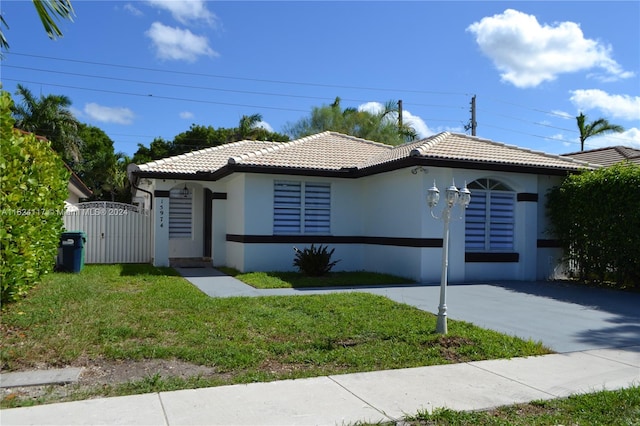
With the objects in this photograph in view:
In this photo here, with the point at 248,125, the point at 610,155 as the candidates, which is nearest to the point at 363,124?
the point at 248,125

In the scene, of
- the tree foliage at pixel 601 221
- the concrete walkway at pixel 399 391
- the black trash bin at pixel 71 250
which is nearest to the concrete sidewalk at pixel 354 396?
the concrete walkway at pixel 399 391

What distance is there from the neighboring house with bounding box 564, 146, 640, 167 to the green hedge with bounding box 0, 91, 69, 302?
17.8 metres

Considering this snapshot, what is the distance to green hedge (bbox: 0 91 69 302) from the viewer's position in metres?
7.47

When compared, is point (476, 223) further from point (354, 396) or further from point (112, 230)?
point (112, 230)

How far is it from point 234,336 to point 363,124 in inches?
1241

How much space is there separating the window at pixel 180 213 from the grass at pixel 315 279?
15.8 feet

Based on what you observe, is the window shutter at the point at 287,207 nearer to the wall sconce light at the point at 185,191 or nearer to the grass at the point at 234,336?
the grass at the point at 234,336

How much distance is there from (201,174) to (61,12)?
12.3 m

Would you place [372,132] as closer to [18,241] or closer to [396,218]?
[396,218]

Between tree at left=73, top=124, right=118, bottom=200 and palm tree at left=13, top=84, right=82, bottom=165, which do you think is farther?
tree at left=73, top=124, right=118, bottom=200

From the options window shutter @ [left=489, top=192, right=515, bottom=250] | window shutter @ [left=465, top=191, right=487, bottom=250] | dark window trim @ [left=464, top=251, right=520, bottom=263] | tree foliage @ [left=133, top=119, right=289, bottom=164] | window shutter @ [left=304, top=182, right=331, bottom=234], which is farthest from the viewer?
tree foliage @ [left=133, top=119, right=289, bottom=164]

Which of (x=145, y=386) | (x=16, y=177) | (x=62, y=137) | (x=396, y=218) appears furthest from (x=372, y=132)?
(x=145, y=386)

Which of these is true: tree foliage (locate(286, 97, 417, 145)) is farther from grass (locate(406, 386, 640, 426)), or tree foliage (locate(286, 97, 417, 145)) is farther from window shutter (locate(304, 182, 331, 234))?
grass (locate(406, 386, 640, 426))

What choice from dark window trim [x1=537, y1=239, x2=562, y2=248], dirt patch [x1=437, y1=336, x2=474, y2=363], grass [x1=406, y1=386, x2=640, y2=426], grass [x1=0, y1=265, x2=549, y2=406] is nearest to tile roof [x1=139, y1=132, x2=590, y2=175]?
dark window trim [x1=537, y1=239, x2=562, y2=248]
